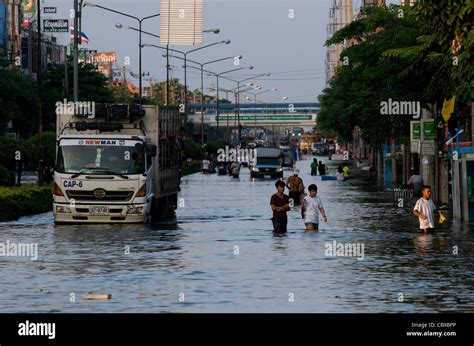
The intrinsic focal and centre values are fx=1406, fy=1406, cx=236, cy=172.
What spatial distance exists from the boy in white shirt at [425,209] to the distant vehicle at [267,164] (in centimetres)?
5855

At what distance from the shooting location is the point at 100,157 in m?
37.2

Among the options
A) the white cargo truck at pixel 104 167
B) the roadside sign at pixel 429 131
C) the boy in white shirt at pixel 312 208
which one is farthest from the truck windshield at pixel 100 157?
the roadside sign at pixel 429 131

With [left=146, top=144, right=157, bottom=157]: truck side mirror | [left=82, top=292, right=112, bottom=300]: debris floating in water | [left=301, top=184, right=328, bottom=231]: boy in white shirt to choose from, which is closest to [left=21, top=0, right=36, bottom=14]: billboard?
Answer: [left=146, top=144, right=157, bottom=157]: truck side mirror

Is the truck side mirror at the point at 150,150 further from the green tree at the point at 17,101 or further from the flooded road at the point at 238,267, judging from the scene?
the green tree at the point at 17,101

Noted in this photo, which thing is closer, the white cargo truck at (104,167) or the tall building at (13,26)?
the white cargo truck at (104,167)

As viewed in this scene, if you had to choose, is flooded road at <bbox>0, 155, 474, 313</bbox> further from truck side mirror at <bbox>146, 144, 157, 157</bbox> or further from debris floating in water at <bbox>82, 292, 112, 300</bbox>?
truck side mirror at <bbox>146, 144, 157, 157</bbox>

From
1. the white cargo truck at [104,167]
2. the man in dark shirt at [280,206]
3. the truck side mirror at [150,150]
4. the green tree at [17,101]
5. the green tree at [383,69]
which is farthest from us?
the green tree at [17,101]

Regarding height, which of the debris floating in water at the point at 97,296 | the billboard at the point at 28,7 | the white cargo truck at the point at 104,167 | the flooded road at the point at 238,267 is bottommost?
the flooded road at the point at 238,267

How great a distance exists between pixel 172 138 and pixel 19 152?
65.1ft

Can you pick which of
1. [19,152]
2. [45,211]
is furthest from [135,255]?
[19,152]

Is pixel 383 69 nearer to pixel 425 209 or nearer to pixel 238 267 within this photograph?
pixel 425 209

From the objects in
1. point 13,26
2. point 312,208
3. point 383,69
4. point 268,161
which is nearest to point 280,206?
point 312,208

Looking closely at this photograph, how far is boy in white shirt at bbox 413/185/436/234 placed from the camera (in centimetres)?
3278

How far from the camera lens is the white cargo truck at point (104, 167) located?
36938 mm
